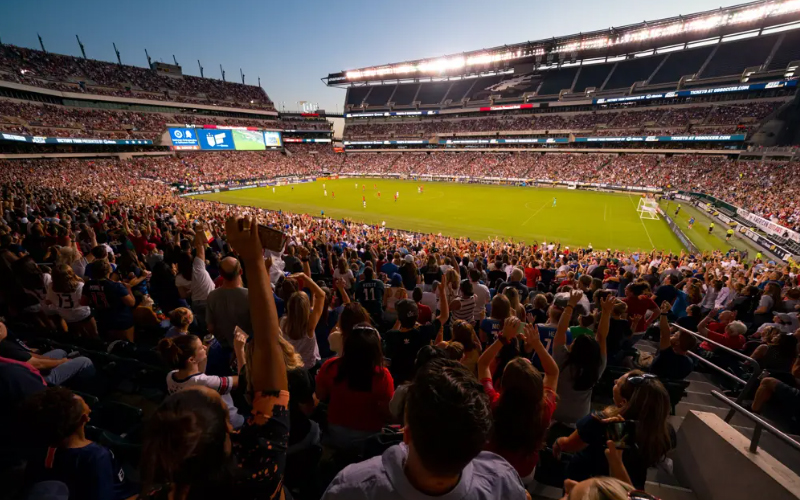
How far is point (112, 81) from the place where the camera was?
2347 inches

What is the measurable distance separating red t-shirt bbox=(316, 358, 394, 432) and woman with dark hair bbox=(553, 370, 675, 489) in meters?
1.55

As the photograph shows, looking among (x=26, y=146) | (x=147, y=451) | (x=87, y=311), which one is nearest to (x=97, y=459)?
(x=147, y=451)

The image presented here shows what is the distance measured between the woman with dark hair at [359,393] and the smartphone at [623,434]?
1643mm

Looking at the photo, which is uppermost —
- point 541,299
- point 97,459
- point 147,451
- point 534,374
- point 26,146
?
point 26,146

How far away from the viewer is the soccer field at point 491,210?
88.5 ft

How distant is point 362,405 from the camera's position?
9.03 ft

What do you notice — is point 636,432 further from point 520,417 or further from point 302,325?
point 302,325

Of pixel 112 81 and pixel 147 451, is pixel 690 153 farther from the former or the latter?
pixel 112 81

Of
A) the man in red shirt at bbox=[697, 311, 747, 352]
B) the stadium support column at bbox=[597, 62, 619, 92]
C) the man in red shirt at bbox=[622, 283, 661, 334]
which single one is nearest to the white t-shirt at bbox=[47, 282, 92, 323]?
the man in red shirt at bbox=[622, 283, 661, 334]

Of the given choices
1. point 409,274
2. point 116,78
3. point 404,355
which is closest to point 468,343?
point 404,355

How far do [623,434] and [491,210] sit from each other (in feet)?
115

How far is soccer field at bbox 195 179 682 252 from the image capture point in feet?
88.5

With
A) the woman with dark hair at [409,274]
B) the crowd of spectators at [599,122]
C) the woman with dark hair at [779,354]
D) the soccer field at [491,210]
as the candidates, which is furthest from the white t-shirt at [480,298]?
the crowd of spectators at [599,122]

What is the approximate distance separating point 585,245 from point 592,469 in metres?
25.4
